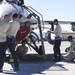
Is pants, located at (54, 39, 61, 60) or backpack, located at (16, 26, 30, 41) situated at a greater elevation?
backpack, located at (16, 26, 30, 41)

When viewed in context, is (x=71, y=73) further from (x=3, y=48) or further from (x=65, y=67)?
(x=3, y=48)

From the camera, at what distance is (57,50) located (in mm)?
14312

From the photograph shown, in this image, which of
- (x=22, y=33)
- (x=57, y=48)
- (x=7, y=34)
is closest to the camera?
(x=7, y=34)

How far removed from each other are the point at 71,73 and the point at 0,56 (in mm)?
2435

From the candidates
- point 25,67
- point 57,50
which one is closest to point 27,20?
point 57,50

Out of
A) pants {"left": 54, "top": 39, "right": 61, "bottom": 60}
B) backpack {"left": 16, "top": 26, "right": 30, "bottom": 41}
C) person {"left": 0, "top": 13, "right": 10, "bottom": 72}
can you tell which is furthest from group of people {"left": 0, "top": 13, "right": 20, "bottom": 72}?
pants {"left": 54, "top": 39, "right": 61, "bottom": 60}

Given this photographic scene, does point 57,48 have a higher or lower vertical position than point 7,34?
lower

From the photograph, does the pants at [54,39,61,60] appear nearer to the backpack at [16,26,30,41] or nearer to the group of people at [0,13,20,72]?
the backpack at [16,26,30,41]

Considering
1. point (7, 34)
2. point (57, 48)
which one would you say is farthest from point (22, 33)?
point (7, 34)

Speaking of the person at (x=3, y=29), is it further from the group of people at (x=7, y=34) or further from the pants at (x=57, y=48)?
the pants at (x=57, y=48)

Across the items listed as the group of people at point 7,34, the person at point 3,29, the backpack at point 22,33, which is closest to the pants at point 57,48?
the backpack at point 22,33

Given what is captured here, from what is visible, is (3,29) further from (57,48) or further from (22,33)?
(57,48)

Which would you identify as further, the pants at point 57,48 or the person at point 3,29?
the pants at point 57,48

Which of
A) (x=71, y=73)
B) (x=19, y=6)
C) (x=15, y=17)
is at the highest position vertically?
(x=19, y=6)
